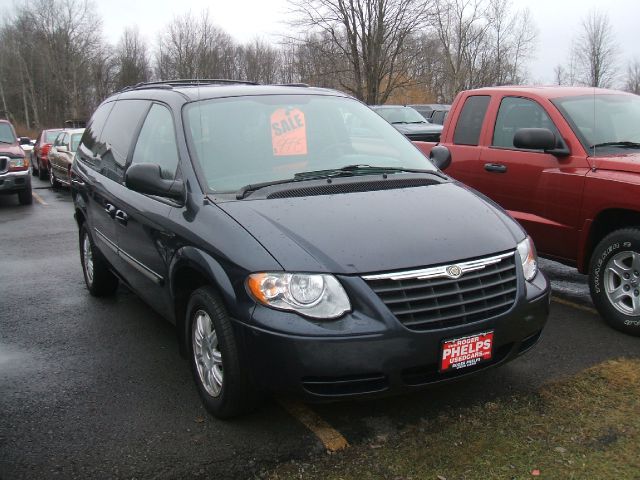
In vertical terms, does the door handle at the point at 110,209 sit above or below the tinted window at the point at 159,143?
below

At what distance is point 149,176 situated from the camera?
3.60 metres

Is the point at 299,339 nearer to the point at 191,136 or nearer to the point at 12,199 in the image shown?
the point at 191,136

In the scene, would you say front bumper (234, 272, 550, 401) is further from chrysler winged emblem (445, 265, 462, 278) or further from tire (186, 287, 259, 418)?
chrysler winged emblem (445, 265, 462, 278)

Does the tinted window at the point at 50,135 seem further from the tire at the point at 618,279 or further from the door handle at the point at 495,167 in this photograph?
the tire at the point at 618,279

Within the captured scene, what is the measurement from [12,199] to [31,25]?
56.4 meters

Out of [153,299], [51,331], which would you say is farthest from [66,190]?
[153,299]

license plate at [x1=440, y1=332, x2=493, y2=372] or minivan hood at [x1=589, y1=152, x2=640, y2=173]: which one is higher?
minivan hood at [x1=589, y1=152, x2=640, y2=173]

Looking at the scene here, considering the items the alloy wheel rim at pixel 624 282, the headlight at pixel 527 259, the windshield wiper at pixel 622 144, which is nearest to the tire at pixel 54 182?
the windshield wiper at pixel 622 144

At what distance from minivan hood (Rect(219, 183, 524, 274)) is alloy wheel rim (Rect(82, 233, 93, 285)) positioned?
2.99m

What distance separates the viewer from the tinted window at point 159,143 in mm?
3866

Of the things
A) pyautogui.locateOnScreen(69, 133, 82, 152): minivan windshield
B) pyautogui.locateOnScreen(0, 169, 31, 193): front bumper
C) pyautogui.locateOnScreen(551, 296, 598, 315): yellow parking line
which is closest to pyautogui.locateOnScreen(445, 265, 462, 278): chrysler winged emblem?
pyautogui.locateOnScreen(551, 296, 598, 315): yellow parking line

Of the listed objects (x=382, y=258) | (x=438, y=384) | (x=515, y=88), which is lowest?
(x=438, y=384)

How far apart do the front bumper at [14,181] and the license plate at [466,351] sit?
38.4ft

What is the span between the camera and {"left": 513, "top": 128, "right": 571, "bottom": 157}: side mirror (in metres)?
4.89
